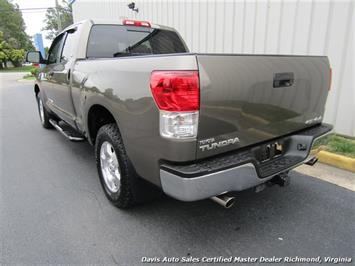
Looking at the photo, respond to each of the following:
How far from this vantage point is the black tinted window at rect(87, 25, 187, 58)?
136 inches

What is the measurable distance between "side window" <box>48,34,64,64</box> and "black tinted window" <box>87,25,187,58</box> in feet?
4.41

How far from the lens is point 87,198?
3064 mm

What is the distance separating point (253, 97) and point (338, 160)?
2.41 metres

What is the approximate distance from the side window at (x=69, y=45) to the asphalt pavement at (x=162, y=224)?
5.44 ft

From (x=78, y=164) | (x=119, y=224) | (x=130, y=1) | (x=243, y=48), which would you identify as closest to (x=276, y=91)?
(x=119, y=224)

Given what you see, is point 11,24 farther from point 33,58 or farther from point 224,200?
point 224,200

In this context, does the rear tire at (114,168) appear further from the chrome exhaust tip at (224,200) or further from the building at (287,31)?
the building at (287,31)

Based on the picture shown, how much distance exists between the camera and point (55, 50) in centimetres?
484

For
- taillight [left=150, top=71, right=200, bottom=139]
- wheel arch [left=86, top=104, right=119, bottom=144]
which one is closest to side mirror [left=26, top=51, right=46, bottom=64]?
wheel arch [left=86, top=104, right=119, bottom=144]

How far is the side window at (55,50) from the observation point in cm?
453

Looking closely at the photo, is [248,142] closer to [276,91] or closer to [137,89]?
[276,91]

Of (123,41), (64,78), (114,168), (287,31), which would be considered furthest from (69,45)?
(287,31)

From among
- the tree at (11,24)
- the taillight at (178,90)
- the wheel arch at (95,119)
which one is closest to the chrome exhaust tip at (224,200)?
the taillight at (178,90)

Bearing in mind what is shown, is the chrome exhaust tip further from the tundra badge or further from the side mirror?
the side mirror
